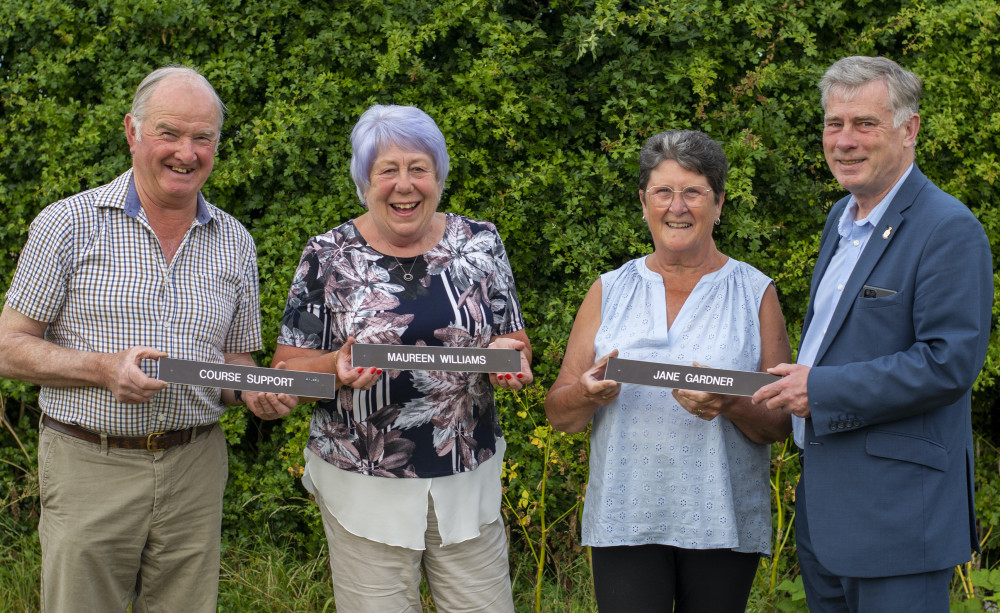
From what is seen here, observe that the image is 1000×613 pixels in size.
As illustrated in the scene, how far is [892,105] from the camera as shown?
2.91 metres

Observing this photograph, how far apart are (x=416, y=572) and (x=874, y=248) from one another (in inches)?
75.9

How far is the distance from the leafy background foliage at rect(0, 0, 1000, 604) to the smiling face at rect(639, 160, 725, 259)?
6.38 ft

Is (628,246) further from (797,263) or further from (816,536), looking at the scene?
(816,536)

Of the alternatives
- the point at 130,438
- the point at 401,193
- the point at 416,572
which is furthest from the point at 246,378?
the point at 416,572

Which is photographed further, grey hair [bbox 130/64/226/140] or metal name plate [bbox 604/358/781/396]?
grey hair [bbox 130/64/226/140]

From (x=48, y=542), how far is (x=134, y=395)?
29.6 inches

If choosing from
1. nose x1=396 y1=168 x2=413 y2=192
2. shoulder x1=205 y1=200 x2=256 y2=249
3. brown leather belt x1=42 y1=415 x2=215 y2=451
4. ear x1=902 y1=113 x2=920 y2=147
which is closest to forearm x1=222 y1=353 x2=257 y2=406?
brown leather belt x1=42 y1=415 x2=215 y2=451

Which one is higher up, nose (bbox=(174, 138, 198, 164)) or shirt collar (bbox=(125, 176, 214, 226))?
nose (bbox=(174, 138, 198, 164))

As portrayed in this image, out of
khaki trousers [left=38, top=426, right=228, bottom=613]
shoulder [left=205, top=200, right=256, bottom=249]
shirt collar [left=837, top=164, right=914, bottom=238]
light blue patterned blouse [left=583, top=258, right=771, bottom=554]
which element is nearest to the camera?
shirt collar [left=837, top=164, right=914, bottom=238]

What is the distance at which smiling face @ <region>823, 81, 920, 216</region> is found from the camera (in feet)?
9.59

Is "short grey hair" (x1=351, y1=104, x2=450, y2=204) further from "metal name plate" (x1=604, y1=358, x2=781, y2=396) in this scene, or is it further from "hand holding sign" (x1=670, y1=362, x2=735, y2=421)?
"hand holding sign" (x1=670, y1=362, x2=735, y2=421)

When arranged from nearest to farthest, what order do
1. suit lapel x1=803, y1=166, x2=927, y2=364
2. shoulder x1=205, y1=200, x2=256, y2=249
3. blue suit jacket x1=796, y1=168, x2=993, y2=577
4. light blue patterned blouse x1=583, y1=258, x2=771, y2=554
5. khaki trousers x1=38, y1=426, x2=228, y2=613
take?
blue suit jacket x1=796, y1=168, x2=993, y2=577 < suit lapel x1=803, y1=166, x2=927, y2=364 < light blue patterned blouse x1=583, y1=258, x2=771, y2=554 < khaki trousers x1=38, y1=426, x2=228, y2=613 < shoulder x1=205, y1=200, x2=256, y2=249

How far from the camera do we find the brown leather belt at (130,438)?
3.29 m

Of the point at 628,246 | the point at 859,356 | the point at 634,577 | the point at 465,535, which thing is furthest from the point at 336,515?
the point at 628,246
